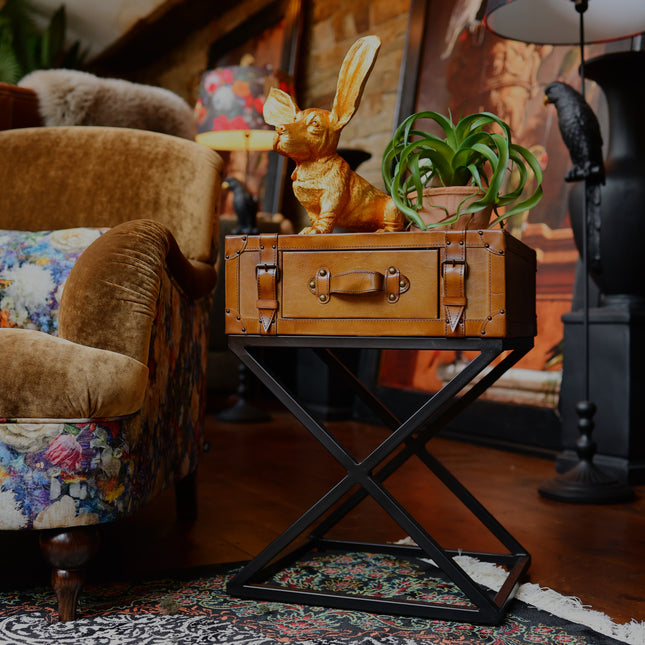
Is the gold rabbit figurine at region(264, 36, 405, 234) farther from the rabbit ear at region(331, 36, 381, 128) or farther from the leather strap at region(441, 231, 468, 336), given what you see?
the leather strap at region(441, 231, 468, 336)

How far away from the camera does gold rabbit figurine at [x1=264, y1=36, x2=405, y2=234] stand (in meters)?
1.31

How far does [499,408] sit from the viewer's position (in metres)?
3.00

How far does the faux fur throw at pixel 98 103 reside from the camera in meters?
2.25

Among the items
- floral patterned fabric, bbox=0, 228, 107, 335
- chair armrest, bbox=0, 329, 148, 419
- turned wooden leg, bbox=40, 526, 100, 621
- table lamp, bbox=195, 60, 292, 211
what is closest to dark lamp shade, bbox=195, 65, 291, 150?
table lamp, bbox=195, 60, 292, 211

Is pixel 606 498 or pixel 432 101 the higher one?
pixel 432 101

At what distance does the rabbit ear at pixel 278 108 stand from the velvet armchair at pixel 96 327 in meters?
0.30

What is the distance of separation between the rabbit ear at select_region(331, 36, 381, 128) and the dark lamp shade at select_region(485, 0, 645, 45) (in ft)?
3.71

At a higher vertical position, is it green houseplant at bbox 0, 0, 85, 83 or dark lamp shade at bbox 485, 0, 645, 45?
green houseplant at bbox 0, 0, 85, 83

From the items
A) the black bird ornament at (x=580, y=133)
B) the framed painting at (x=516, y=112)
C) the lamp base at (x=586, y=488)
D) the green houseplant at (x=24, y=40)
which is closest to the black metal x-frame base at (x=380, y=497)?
the lamp base at (x=586, y=488)

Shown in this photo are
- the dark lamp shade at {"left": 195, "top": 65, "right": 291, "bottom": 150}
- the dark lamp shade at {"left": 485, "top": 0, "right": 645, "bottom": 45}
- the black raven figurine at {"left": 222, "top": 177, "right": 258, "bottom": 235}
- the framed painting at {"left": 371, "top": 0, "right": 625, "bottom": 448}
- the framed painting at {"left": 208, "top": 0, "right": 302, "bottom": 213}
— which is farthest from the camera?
the framed painting at {"left": 208, "top": 0, "right": 302, "bottom": 213}

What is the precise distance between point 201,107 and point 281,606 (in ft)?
8.33

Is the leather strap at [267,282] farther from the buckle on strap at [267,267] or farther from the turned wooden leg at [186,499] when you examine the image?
the turned wooden leg at [186,499]

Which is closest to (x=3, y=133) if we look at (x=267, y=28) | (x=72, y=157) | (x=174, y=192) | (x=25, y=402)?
(x=72, y=157)

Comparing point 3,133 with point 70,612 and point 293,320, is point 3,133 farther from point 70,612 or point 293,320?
point 70,612
